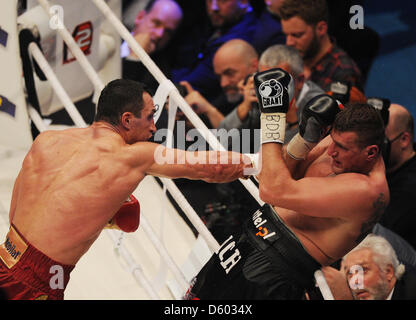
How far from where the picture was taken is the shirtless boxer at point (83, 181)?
1.99 metres

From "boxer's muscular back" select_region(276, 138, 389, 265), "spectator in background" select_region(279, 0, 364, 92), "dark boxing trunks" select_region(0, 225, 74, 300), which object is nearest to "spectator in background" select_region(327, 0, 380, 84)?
"spectator in background" select_region(279, 0, 364, 92)

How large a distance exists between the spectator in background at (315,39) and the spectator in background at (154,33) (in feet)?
3.03

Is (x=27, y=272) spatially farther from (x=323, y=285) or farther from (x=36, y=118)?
(x=36, y=118)

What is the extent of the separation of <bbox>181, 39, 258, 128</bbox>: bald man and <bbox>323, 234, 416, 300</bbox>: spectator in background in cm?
100

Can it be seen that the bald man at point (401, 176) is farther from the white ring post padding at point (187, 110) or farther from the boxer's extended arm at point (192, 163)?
the boxer's extended arm at point (192, 163)

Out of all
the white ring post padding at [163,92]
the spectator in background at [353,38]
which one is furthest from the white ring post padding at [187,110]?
the spectator in background at [353,38]

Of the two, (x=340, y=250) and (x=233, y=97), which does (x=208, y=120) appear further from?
(x=340, y=250)

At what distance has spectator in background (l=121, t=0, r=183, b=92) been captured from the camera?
3.79m

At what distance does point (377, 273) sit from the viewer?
8.59 feet

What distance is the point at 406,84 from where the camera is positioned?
4949 millimetres

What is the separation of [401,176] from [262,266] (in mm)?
1261

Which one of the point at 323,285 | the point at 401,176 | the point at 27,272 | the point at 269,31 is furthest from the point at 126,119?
the point at 269,31

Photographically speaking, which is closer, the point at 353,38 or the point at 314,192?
the point at 314,192
